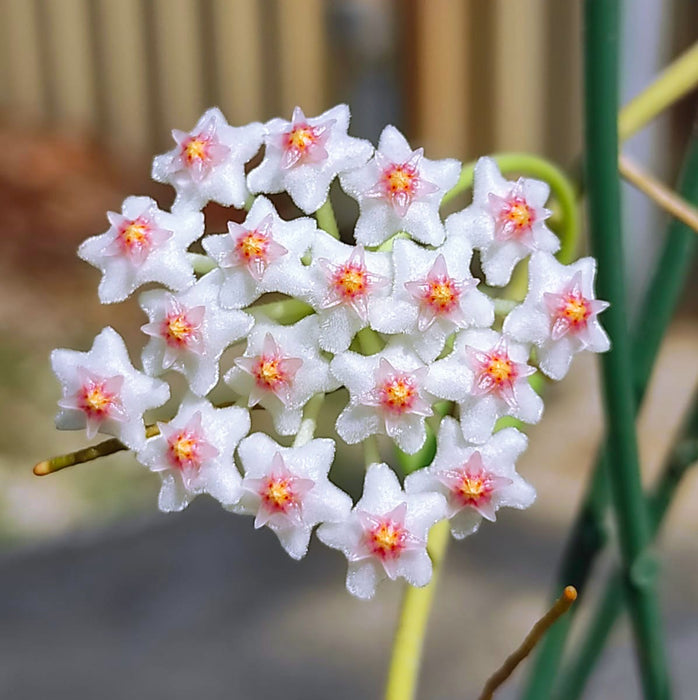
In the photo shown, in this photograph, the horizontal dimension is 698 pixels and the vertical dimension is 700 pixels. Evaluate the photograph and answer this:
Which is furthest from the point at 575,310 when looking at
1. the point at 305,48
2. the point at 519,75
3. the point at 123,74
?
the point at 123,74

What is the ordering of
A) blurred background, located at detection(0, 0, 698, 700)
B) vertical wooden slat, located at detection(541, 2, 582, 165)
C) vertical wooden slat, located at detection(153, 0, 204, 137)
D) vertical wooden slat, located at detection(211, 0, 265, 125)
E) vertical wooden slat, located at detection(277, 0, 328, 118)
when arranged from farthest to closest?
vertical wooden slat, located at detection(153, 0, 204, 137) < vertical wooden slat, located at detection(211, 0, 265, 125) < vertical wooden slat, located at detection(277, 0, 328, 118) < vertical wooden slat, located at detection(541, 2, 582, 165) < blurred background, located at detection(0, 0, 698, 700)

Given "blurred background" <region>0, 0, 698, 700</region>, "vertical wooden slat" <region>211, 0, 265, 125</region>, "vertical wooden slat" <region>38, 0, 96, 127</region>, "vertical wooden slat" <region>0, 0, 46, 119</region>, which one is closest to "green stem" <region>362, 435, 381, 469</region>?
"blurred background" <region>0, 0, 698, 700</region>

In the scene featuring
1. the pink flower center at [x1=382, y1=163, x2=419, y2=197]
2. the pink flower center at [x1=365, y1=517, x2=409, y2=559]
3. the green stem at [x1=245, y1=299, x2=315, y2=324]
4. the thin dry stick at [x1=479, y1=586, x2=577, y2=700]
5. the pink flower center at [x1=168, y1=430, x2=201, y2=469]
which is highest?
the pink flower center at [x1=382, y1=163, x2=419, y2=197]

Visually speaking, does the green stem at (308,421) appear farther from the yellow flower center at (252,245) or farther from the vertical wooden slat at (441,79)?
the vertical wooden slat at (441,79)

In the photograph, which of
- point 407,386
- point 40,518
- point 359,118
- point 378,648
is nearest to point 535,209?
point 407,386

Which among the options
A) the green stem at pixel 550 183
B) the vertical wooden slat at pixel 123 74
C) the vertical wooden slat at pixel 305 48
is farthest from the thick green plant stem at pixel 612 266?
the vertical wooden slat at pixel 123 74

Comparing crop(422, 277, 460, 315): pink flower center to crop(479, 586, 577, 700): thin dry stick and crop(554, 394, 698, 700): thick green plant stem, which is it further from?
crop(554, 394, 698, 700): thick green plant stem
